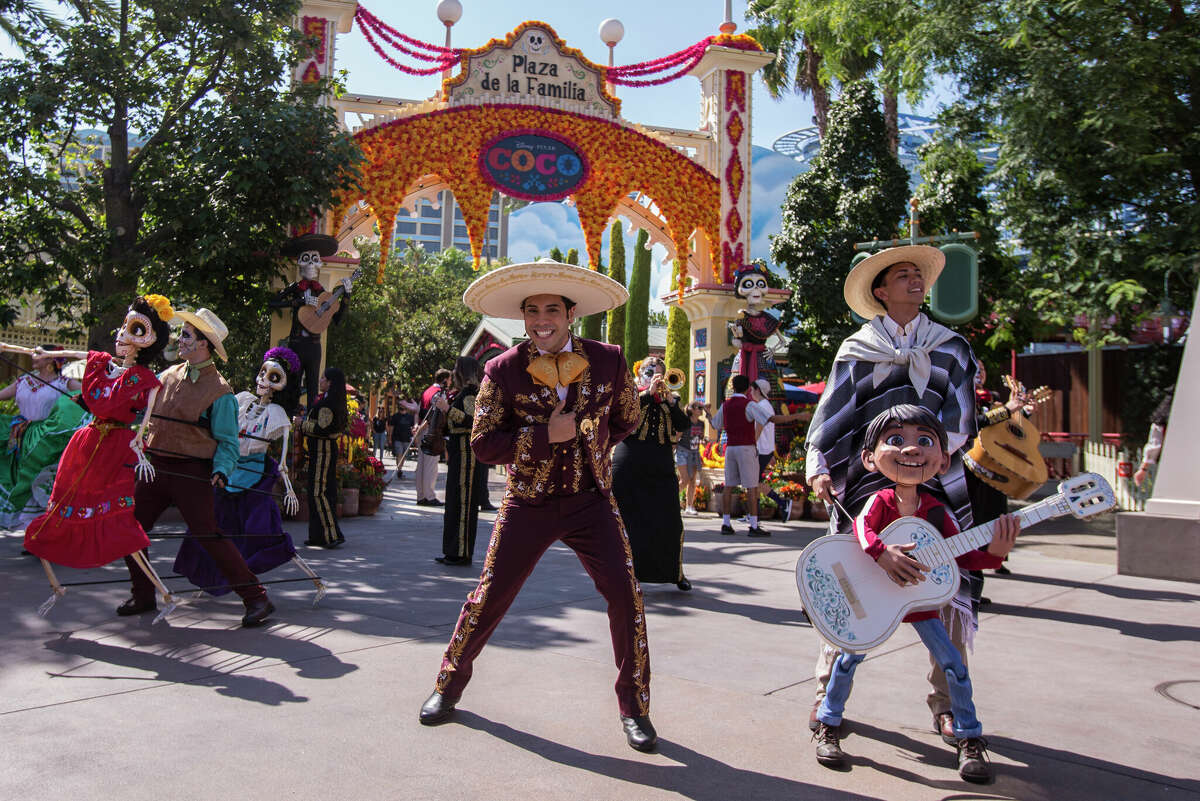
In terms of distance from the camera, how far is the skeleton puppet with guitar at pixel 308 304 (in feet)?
40.6

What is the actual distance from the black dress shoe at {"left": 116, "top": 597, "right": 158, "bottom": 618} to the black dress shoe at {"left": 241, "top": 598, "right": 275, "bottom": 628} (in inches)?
24.7

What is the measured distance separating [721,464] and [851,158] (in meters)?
9.87

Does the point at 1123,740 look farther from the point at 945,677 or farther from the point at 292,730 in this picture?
the point at 292,730

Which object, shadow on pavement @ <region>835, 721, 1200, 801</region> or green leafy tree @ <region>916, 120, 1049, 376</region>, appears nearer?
shadow on pavement @ <region>835, 721, 1200, 801</region>

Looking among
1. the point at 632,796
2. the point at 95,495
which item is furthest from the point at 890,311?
the point at 95,495

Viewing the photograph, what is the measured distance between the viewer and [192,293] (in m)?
11.6

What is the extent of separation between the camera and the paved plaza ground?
10.5 ft

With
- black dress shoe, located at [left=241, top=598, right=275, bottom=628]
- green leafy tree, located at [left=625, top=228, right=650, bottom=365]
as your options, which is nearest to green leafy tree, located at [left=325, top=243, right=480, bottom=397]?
green leafy tree, located at [left=625, top=228, right=650, bottom=365]

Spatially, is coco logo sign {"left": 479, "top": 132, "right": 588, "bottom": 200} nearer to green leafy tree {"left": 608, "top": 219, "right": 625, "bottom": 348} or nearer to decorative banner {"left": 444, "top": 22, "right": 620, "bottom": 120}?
decorative banner {"left": 444, "top": 22, "right": 620, "bottom": 120}

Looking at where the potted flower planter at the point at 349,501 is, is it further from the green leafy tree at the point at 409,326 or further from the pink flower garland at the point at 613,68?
the green leafy tree at the point at 409,326

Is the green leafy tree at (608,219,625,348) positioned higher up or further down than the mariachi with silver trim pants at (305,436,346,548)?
higher up

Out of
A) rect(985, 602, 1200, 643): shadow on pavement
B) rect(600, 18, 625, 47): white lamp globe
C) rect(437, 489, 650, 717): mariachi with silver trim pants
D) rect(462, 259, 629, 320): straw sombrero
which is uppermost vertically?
rect(600, 18, 625, 47): white lamp globe

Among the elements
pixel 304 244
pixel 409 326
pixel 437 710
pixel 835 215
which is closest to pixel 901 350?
pixel 437 710

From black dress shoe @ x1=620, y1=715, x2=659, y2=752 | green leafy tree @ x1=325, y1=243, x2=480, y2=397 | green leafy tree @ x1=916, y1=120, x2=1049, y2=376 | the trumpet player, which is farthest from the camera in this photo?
green leafy tree @ x1=325, y1=243, x2=480, y2=397
